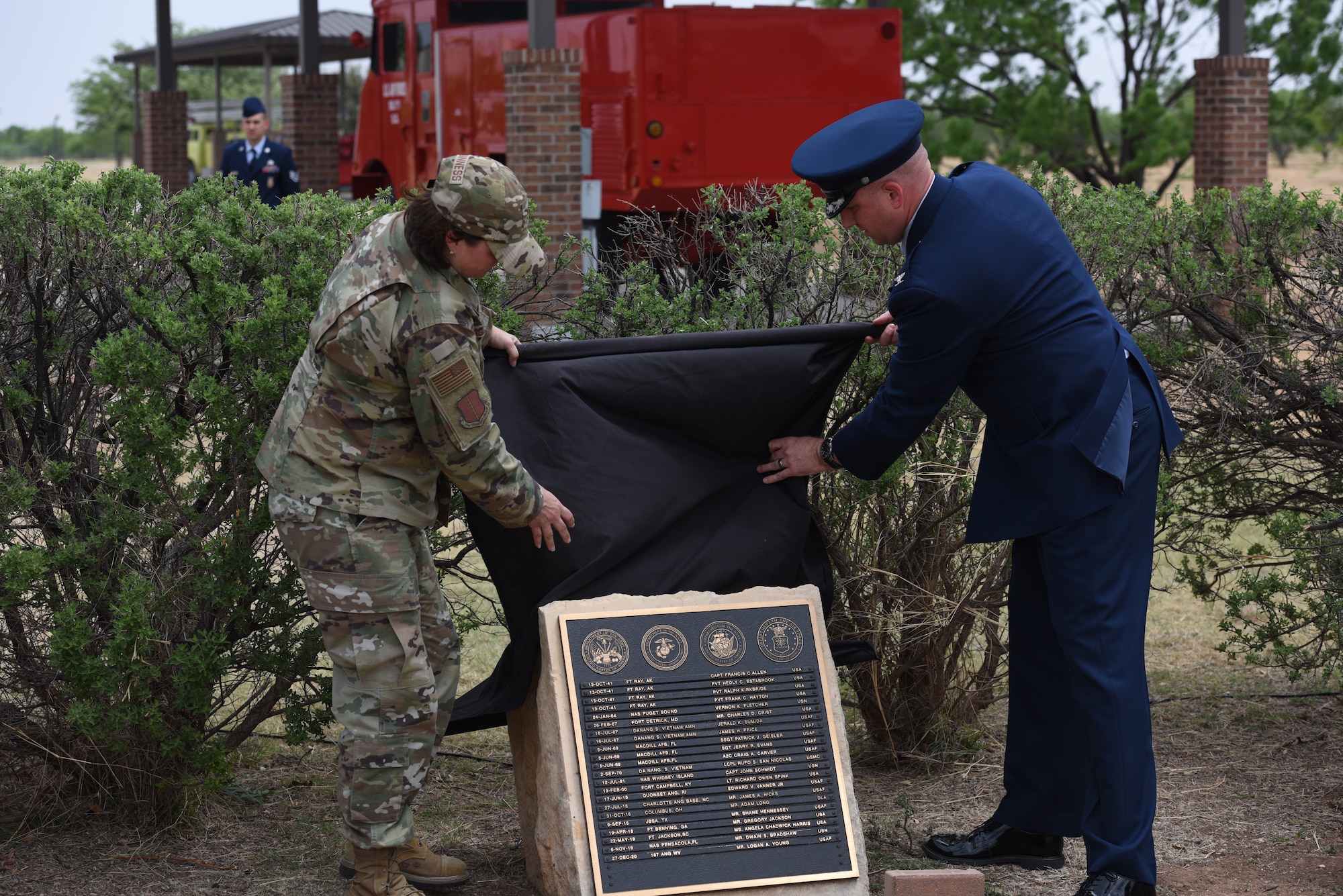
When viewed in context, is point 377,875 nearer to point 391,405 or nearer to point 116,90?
point 391,405

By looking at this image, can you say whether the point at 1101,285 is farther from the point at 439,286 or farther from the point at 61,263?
the point at 61,263

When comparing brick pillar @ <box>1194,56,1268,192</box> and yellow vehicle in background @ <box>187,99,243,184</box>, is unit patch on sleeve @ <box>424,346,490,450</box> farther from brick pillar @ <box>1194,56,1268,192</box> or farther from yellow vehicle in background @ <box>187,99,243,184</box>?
yellow vehicle in background @ <box>187,99,243,184</box>

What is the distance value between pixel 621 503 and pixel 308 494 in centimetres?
81

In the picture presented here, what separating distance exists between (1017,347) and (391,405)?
60.8 inches

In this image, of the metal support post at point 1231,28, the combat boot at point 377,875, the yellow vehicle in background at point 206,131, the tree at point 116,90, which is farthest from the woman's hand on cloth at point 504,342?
the tree at point 116,90

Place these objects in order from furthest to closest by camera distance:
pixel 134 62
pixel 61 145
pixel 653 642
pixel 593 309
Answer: pixel 61 145 < pixel 134 62 < pixel 593 309 < pixel 653 642

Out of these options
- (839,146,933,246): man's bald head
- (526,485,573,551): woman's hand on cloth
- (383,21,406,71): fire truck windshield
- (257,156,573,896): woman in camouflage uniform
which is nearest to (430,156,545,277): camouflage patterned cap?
(257,156,573,896): woman in camouflage uniform

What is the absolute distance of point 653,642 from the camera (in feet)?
11.1

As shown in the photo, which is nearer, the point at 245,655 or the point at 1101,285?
the point at 245,655

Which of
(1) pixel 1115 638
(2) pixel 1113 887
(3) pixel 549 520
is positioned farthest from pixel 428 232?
(2) pixel 1113 887

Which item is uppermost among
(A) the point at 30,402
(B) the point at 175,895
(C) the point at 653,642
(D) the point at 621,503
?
(A) the point at 30,402

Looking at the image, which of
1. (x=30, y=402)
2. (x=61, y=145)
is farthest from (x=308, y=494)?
(x=61, y=145)

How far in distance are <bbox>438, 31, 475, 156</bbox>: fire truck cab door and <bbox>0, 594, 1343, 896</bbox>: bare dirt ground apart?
810cm

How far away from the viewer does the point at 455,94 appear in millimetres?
12125
